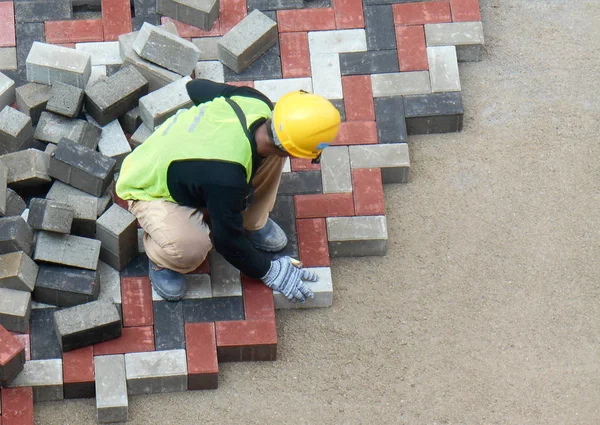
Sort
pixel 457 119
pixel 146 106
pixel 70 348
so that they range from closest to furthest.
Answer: pixel 70 348 → pixel 146 106 → pixel 457 119

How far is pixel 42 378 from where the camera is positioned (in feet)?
20.5

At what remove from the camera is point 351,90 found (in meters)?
7.22

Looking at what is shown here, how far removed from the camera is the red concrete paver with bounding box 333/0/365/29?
24.3ft

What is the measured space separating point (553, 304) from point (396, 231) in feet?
3.10

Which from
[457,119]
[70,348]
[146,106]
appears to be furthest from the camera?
[457,119]

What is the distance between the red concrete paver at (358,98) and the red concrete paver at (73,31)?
148 cm

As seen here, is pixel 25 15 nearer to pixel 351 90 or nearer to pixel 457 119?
pixel 351 90

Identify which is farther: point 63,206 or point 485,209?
point 485,209

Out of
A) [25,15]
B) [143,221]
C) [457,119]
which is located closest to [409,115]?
[457,119]

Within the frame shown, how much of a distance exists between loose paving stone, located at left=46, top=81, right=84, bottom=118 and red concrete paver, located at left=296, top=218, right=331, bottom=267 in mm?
1370

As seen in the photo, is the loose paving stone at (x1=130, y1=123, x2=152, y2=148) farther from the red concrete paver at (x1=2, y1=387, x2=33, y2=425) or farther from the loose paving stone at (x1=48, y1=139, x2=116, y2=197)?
the red concrete paver at (x1=2, y1=387, x2=33, y2=425)

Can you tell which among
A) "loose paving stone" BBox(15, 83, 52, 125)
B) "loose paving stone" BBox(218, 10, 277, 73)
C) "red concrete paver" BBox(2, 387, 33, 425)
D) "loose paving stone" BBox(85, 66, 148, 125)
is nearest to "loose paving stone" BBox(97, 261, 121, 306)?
"red concrete paver" BBox(2, 387, 33, 425)

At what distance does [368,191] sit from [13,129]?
6.47 ft

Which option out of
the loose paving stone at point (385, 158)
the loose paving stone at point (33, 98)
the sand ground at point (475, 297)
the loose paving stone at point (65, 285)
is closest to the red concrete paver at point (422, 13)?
the sand ground at point (475, 297)
